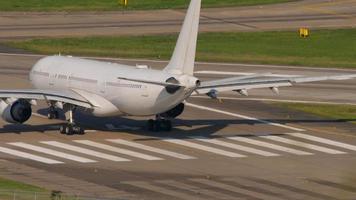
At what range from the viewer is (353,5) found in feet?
542

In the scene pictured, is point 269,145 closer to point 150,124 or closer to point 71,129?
point 150,124

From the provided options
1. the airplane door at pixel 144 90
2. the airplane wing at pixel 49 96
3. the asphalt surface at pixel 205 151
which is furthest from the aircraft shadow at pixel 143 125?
the airplane door at pixel 144 90

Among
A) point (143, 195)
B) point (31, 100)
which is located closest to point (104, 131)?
point (31, 100)

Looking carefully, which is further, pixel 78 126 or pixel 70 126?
pixel 78 126

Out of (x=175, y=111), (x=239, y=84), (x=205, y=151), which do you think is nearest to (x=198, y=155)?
(x=205, y=151)

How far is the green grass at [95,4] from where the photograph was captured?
522ft

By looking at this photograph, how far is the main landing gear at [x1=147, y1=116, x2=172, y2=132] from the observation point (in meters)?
83.9

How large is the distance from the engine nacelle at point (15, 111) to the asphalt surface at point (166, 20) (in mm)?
55600

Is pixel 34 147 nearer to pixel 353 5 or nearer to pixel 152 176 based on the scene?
pixel 152 176

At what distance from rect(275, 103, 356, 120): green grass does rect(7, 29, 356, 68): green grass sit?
960 inches

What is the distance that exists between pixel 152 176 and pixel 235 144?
12292 millimetres

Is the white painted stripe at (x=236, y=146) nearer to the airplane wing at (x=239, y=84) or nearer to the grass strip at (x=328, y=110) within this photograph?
the airplane wing at (x=239, y=84)

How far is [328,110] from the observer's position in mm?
95375

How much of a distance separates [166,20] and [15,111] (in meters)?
71.5
